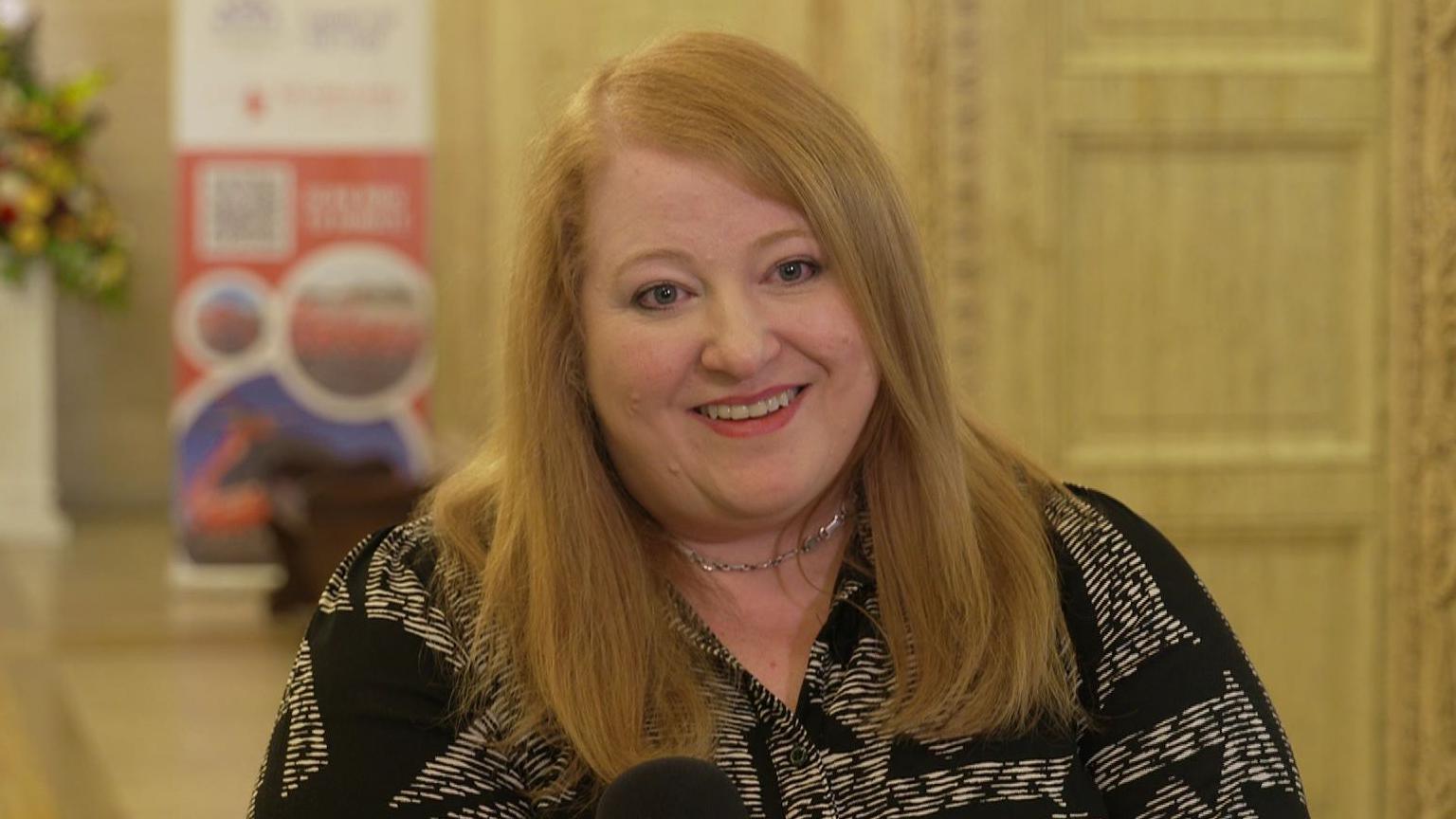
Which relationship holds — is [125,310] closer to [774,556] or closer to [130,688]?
[130,688]

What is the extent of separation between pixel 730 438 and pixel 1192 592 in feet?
1.43

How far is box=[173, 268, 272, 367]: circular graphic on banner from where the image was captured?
8266 millimetres

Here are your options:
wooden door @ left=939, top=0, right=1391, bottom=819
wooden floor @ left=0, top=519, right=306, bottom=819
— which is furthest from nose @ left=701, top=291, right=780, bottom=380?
wooden floor @ left=0, top=519, right=306, bottom=819

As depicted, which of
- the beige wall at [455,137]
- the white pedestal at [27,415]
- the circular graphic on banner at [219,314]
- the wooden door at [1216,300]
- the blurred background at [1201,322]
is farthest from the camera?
the white pedestal at [27,415]

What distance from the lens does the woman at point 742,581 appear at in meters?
1.72

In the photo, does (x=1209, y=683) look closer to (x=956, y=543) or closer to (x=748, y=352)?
(x=956, y=543)

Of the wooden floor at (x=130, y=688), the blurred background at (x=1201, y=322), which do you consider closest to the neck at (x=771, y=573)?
the blurred background at (x=1201, y=322)

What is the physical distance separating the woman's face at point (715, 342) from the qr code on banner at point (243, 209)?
6.69 meters

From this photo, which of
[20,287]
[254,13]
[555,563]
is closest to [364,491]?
[254,13]

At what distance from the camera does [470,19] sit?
8938 millimetres

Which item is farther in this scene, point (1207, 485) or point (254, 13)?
point (254, 13)

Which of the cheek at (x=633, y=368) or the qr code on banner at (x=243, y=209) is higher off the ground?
the qr code on banner at (x=243, y=209)

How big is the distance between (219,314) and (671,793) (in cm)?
731

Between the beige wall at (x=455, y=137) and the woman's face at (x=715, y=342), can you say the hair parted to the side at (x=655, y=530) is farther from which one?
the beige wall at (x=455, y=137)
